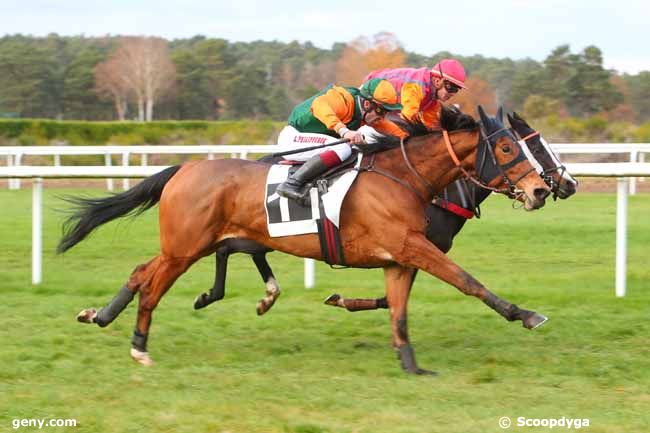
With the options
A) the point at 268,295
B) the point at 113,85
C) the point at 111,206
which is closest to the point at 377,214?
the point at 268,295

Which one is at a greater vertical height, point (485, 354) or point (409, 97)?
point (409, 97)

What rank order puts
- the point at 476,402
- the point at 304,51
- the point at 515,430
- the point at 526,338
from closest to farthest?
the point at 515,430
the point at 476,402
the point at 526,338
the point at 304,51

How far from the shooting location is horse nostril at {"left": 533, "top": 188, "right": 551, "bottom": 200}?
525 cm

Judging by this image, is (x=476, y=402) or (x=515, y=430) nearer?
(x=515, y=430)

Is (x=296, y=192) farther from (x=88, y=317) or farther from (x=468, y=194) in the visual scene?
(x=88, y=317)

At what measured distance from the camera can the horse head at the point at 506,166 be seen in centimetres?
527

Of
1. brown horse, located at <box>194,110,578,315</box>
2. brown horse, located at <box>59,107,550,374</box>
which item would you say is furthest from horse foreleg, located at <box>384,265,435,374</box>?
brown horse, located at <box>194,110,578,315</box>

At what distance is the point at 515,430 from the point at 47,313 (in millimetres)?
3789

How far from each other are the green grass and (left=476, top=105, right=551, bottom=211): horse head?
0.92 metres

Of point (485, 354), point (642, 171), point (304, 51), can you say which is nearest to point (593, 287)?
point (642, 171)

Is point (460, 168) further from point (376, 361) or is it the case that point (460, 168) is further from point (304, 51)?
point (304, 51)

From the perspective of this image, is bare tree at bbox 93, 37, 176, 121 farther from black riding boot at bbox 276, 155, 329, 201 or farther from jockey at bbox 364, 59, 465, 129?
black riding boot at bbox 276, 155, 329, 201

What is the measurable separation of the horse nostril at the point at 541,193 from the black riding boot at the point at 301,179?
114cm

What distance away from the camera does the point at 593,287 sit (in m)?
7.64
